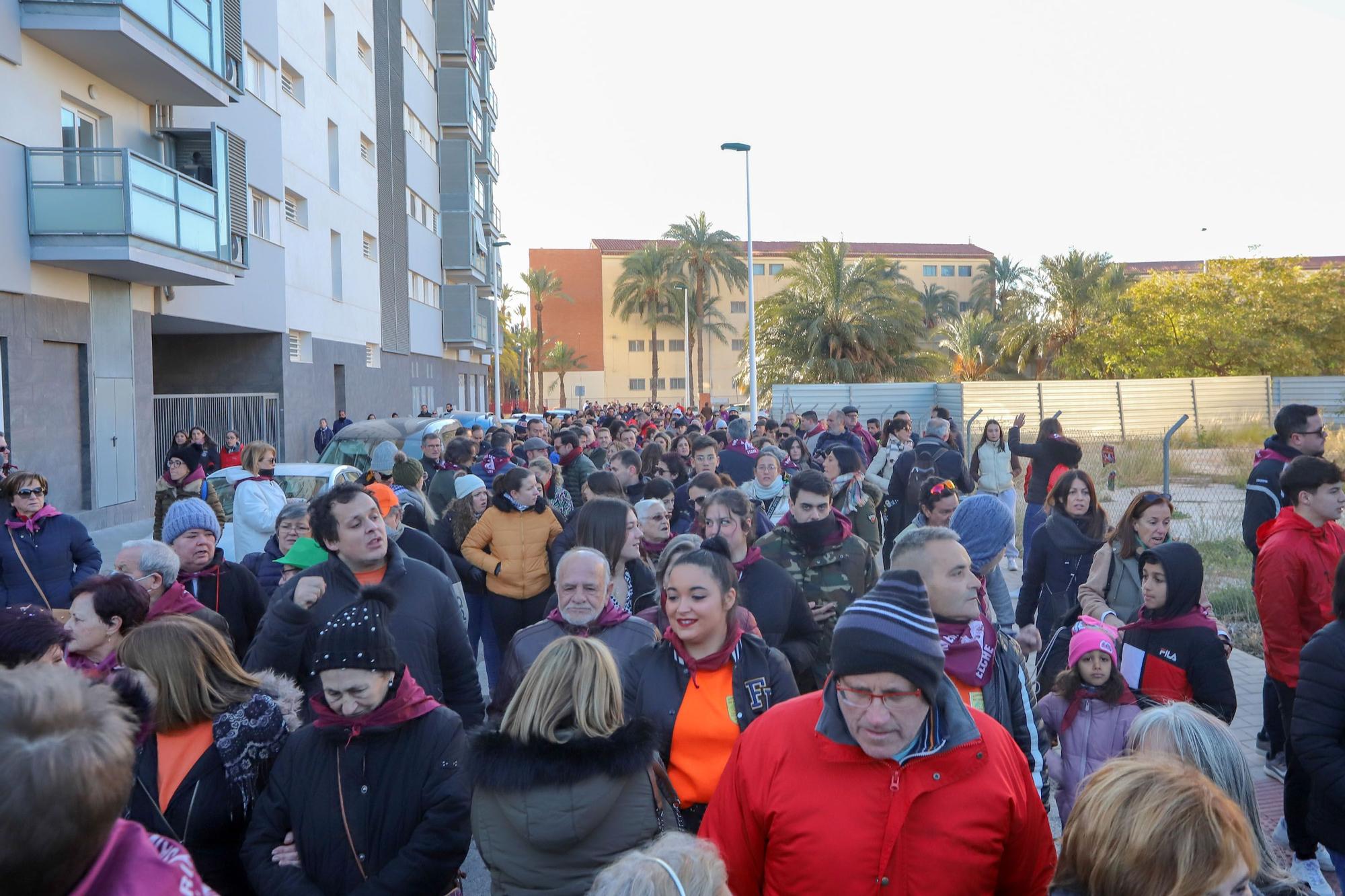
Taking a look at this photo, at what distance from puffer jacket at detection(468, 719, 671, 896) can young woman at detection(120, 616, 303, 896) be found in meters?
0.81

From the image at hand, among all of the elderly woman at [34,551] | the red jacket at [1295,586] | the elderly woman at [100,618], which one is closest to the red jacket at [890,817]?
the elderly woman at [100,618]

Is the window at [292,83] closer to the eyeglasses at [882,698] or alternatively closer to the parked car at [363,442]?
the parked car at [363,442]

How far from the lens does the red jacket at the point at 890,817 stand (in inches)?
97.1

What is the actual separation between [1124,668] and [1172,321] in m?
40.4

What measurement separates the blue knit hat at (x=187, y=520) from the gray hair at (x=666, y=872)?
3940mm

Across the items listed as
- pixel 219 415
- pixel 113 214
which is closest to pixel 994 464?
pixel 113 214

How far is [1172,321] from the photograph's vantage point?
40531mm

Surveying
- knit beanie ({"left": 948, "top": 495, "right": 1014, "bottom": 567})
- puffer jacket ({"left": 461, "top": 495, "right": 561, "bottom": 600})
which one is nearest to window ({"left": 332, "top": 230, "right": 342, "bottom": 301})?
puffer jacket ({"left": 461, "top": 495, "right": 561, "bottom": 600})

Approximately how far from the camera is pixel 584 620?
4.48 m

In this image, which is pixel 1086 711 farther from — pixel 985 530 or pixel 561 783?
pixel 561 783

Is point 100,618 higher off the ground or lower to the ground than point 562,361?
lower

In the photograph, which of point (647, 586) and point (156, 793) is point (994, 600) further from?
point (156, 793)

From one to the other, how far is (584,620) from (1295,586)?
11.6 ft

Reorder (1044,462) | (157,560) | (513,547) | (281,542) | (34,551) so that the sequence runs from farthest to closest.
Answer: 1. (1044,462)
2. (513,547)
3. (34,551)
4. (281,542)
5. (157,560)
